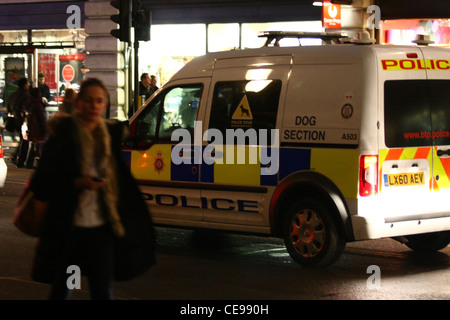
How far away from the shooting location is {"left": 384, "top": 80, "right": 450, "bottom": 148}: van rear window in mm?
7863

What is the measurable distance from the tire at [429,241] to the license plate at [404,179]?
1.00 m

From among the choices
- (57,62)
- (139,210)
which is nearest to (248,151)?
(139,210)

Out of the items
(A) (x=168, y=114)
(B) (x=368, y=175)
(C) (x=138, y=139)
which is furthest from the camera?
(C) (x=138, y=139)

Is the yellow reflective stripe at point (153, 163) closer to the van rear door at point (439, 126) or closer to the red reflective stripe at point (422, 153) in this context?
the red reflective stripe at point (422, 153)

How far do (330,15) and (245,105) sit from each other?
398 inches

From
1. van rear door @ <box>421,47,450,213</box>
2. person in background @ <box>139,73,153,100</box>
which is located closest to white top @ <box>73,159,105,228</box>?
van rear door @ <box>421,47,450,213</box>

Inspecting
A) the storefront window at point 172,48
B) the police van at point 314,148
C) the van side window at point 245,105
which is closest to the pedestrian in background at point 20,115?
the storefront window at point 172,48

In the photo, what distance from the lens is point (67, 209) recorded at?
16.5 ft

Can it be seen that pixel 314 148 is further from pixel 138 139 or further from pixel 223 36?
pixel 223 36

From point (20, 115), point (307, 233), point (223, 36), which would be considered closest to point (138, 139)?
point (307, 233)

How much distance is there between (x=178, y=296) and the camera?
22.7 ft

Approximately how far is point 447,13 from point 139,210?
532 inches

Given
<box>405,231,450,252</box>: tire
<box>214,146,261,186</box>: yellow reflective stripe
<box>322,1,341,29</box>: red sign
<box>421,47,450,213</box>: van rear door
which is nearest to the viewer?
<box>421,47,450,213</box>: van rear door

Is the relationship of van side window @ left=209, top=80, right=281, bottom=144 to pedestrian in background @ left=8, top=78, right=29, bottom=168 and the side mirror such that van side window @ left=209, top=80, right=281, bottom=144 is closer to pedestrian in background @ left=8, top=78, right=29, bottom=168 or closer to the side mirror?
the side mirror
